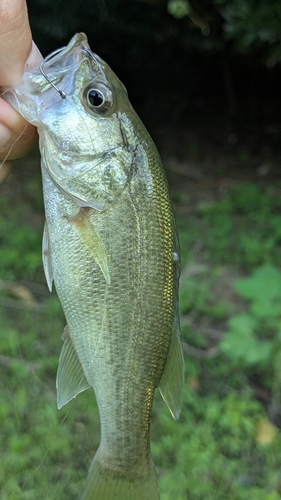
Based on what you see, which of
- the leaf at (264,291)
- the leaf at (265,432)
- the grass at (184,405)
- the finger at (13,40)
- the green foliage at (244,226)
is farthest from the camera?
the green foliage at (244,226)

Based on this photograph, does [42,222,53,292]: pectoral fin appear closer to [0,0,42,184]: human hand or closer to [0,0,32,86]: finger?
[0,0,42,184]: human hand

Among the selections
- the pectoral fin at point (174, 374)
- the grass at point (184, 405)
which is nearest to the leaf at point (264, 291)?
the grass at point (184, 405)

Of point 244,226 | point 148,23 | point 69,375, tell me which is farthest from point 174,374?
point 148,23

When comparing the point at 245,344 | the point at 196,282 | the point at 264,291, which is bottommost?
the point at 196,282

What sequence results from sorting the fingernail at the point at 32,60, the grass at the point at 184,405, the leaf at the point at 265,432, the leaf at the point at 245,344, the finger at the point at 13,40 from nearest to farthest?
the finger at the point at 13,40 → the fingernail at the point at 32,60 → the grass at the point at 184,405 → the leaf at the point at 265,432 → the leaf at the point at 245,344

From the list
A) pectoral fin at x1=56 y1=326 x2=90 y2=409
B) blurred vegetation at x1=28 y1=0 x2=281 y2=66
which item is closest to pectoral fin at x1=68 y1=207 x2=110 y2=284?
pectoral fin at x1=56 y1=326 x2=90 y2=409

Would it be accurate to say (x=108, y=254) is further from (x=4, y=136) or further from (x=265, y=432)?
(x=265, y=432)

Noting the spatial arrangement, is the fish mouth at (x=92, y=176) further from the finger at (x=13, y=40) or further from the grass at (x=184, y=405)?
the grass at (x=184, y=405)

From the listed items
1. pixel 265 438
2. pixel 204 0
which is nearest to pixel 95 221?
pixel 265 438
